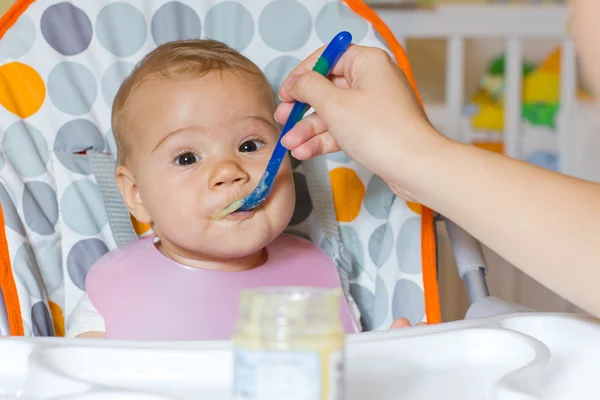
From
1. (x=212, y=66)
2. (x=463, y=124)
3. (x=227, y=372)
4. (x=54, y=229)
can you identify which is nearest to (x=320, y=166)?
(x=212, y=66)

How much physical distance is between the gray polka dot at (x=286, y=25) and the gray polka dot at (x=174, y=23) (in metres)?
0.09

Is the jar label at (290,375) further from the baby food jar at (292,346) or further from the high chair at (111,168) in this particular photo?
the high chair at (111,168)

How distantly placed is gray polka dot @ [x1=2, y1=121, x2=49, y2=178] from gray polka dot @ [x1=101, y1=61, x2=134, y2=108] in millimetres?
104

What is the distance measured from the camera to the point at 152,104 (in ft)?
3.21

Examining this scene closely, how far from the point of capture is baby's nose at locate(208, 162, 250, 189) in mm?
903

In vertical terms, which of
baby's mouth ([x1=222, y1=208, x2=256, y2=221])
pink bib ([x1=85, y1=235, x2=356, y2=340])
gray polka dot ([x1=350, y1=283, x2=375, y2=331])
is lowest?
gray polka dot ([x1=350, y1=283, x2=375, y2=331])

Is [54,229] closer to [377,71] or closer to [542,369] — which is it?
[377,71]

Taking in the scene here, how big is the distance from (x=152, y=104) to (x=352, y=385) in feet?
1.70

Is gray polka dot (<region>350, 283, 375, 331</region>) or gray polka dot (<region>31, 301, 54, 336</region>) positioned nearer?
gray polka dot (<region>31, 301, 54, 336</region>)

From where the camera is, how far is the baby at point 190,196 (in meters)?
0.93

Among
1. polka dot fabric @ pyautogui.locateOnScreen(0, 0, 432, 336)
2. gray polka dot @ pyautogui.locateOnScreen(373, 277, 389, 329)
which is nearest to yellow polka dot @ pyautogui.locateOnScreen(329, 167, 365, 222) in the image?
polka dot fabric @ pyautogui.locateOnScreen(0, 0, 432, 336)

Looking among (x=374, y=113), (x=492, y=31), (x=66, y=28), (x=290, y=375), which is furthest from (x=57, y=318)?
(x=492, y=31)

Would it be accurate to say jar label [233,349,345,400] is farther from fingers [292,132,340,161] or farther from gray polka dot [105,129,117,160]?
gray polka dot [105,129,117,160]

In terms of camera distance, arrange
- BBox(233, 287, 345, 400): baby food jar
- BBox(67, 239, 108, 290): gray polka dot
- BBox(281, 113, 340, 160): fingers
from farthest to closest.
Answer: BBox(67, 239, 108, 290): gray polka dot
BBox(281, 113, 340, 160): fingers
BBox(233, 287, 345, 400): baby food jar
